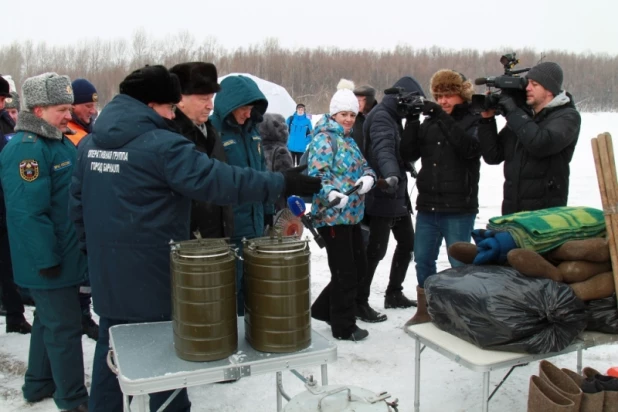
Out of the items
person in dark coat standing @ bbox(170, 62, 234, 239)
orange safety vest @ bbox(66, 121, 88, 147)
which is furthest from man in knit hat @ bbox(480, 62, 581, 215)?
orange safety vest @ bbox(66, 121, 88, 147)

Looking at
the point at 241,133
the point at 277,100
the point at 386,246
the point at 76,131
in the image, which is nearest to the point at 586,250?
the point at 241,133

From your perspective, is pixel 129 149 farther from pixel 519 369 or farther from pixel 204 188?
pixel 519 369

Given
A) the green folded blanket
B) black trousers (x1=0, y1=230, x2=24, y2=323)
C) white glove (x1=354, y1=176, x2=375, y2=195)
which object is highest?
white glove (x1=354, y1=176, x2=375, y2=195)

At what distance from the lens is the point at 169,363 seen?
218cm

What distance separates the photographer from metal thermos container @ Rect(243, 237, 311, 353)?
2.18m

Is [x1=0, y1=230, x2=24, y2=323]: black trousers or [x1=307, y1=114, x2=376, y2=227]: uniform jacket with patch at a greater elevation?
[x1=307, y1=114, x2=376, y2=227]: uniform jacket with patch

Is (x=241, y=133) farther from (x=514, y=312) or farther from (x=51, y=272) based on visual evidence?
(x=514, y=312)

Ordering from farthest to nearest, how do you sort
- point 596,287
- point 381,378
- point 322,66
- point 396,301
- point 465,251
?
point 322,66 < point 396,301 < point 381,378 < point 465,251 < point 596,287

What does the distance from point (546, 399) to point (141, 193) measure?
6.11ft

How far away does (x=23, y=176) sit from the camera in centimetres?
304

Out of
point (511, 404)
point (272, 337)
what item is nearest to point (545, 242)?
point (511, 404)

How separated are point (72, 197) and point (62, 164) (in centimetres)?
44

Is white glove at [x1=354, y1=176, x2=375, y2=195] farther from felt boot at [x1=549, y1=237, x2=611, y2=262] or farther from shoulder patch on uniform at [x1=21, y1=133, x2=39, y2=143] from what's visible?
A: shoulder patch on uniform at [x1=21, y1=133, x2=39, y2=143]

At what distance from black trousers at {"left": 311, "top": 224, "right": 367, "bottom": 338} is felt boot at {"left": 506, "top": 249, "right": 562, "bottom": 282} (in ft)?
4.80
